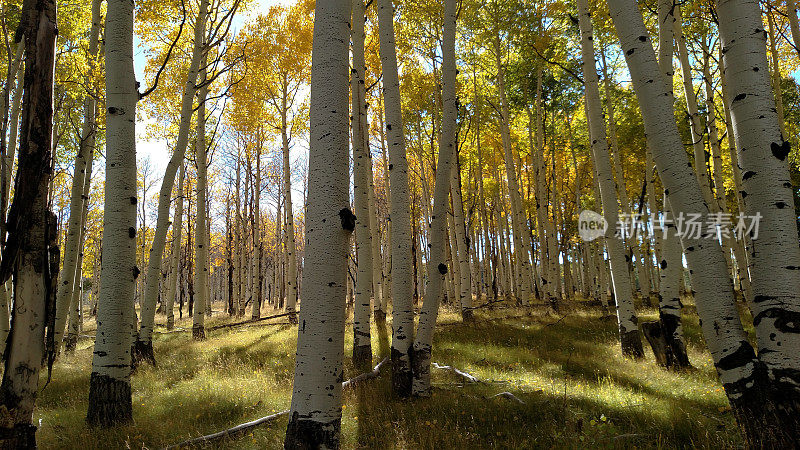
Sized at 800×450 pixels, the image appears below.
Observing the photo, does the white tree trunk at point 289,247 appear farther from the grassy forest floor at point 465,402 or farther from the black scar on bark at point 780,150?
the black scar on bark at point 780,150

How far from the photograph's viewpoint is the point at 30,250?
7.99 ft

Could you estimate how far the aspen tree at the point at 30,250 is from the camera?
238 centimetres

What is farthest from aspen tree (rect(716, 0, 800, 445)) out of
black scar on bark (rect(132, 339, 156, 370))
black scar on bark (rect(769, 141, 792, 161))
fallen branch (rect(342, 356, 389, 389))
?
black scar on bark (rect(132, 339, 156, 370))

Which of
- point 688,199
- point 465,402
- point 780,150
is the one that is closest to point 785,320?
point 688,199

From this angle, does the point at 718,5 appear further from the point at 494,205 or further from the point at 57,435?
the point at 494,205

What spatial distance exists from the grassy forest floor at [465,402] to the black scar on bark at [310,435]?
121 cm

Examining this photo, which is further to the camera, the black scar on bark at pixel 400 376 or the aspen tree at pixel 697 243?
the black scar on bark at pixel 400 376

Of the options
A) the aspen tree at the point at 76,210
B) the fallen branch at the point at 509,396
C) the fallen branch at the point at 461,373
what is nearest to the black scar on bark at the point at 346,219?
the fallen branch at the point at 509,396

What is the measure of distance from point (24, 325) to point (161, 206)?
5528 mm

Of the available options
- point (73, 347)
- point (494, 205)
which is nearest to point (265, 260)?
point (494, 205)

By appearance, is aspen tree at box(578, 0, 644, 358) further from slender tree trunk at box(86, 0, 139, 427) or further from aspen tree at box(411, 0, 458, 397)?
slender tree trunk at box(86, 0, 139, 427)

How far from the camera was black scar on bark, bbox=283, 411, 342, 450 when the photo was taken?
2383mm

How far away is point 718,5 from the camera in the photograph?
311cm

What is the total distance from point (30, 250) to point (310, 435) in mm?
2014
